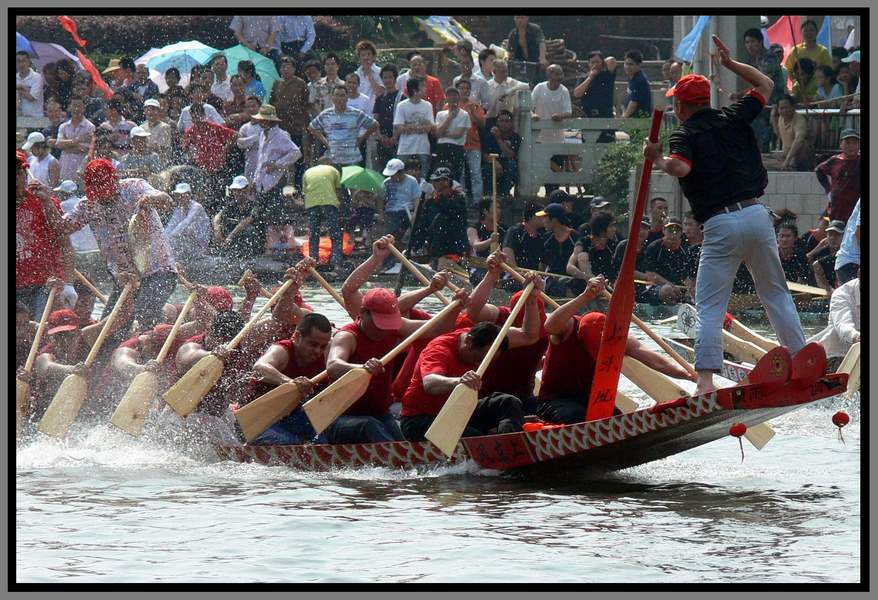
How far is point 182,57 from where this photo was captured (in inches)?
837

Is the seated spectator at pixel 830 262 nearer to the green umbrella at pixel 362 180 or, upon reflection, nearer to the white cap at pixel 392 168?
the white cap at pixel 392 168

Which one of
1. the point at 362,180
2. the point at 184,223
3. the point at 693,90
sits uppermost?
the point at 693,90

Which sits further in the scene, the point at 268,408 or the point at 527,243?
the point at 527,243

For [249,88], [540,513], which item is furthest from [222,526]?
[249,88]

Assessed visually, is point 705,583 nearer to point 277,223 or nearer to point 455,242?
point 455,242

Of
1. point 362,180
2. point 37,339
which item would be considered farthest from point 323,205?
point 37,339

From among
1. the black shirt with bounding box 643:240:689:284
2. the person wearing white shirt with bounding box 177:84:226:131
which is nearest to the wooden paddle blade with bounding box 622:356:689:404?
the black shirt with bounding box 643:240:689:284

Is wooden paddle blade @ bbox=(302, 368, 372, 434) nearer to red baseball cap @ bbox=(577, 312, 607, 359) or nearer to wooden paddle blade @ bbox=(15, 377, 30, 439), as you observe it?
red baseball cap @ bbox=(577, 312, 607, 359)

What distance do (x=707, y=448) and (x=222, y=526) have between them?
3897mm

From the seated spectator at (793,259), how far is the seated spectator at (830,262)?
493 mm

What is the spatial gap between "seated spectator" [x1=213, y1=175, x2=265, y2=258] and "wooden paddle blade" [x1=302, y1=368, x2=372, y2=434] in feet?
27.0

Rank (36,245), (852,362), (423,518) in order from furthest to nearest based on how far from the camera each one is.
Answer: (36,245)
(852,362)
(423,518)

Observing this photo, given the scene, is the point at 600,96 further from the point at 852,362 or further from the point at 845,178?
the point at 852,362

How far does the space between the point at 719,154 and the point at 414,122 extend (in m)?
9.71
